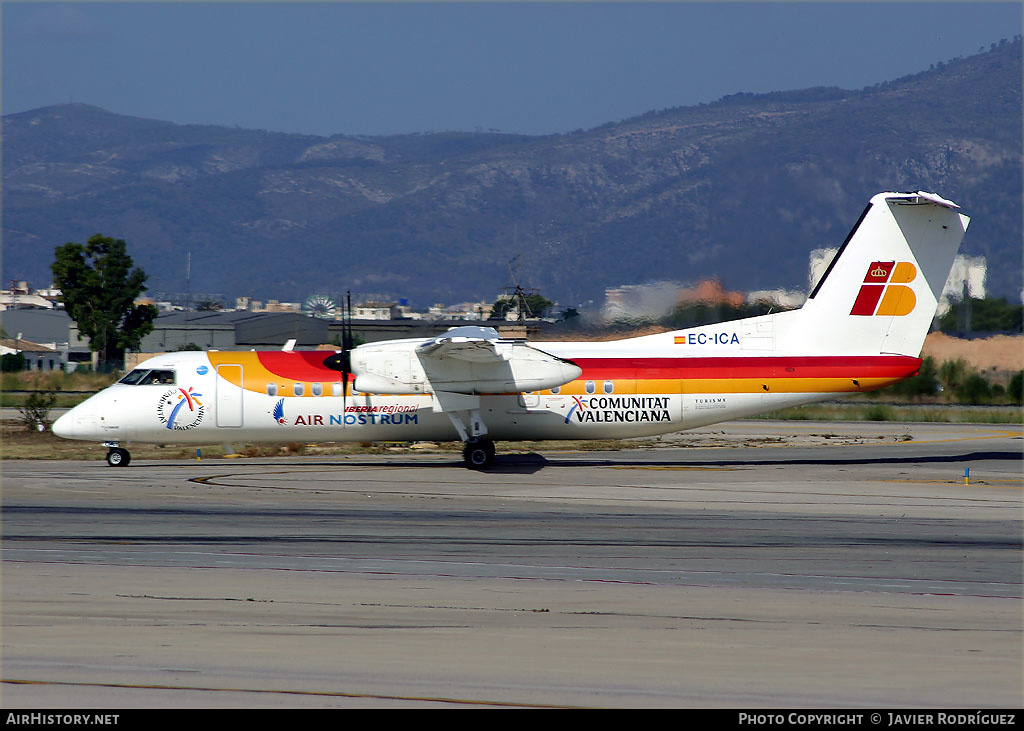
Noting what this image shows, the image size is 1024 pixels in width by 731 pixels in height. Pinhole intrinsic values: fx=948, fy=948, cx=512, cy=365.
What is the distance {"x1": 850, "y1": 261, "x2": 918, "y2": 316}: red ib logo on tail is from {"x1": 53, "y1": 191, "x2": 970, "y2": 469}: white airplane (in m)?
0.03

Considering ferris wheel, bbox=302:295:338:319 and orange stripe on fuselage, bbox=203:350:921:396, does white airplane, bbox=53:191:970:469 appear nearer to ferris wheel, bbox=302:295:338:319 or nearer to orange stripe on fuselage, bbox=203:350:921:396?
orange stripe on fuselage, bbox=203:350:921:396

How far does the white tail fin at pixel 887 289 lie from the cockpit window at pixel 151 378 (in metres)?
15.1

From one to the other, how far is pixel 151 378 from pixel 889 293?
59.3ft

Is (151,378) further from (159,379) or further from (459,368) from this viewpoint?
(459,368)

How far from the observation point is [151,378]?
920 inches

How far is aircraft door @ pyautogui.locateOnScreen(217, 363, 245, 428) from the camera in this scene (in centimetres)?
2305

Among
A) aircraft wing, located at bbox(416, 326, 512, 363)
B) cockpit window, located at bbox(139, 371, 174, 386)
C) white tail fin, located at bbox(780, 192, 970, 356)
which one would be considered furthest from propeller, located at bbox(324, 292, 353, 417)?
white tail fin, located at bbox(780, 192, 970, 356)

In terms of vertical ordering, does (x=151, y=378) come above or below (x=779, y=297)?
below

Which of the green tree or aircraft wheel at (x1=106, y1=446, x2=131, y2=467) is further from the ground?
the green tree

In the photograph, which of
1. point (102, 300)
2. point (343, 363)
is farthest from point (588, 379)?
point (102, 300)

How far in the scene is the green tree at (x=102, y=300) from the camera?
5384 centimetres

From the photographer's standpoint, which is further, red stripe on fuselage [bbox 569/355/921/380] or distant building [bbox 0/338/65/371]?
A: distant building [bbox 0/338/65/371]

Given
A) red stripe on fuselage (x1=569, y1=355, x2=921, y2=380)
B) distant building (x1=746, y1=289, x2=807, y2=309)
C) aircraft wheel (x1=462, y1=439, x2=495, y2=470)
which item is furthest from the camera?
distant building (x1=746, y1=289, x2=807, y2=309)
